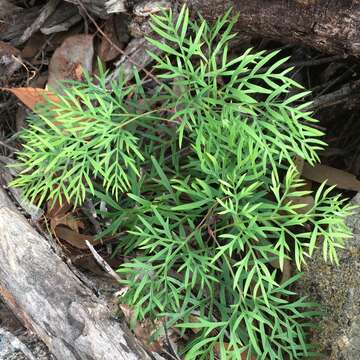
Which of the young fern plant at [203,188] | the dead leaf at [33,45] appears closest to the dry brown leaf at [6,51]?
the dead leaf at [33,45]

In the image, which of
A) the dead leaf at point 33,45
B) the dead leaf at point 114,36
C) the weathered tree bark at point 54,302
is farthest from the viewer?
the dead leaf at point 33,45

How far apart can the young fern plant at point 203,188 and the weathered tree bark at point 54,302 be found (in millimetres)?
137

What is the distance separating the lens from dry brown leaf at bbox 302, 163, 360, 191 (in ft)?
8.36

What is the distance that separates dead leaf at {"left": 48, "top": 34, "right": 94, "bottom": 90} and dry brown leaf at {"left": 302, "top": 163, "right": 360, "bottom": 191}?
114 cm

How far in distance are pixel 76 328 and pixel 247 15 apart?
137 cm

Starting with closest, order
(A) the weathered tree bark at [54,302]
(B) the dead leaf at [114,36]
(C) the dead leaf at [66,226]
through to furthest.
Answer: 1. (A) the weathered tree bark at [54,302]
2. (C) the dead leaf at [66,226]
3. (B) the dead leaf at [114,36]

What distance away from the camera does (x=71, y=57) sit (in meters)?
2.74

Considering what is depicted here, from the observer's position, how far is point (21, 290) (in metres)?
2.11

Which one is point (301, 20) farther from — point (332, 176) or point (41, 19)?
point (41, 19)

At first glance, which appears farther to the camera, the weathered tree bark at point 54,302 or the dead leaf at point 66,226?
the dead leaf at point 66,226

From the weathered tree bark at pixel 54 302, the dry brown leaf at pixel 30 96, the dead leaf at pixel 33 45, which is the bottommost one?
the weathered tree bark at pixel 54 302

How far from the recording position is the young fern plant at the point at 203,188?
202 cm

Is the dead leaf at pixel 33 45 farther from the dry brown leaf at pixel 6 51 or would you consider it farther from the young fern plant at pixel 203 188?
the young fern plant at pixel 203 188

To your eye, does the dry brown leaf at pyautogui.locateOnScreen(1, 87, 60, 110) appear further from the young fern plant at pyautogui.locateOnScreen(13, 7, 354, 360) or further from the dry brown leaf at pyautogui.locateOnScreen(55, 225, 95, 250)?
the dry brown leaf at pyautogui.locateOnScreen(55, 225, 95, 250)
